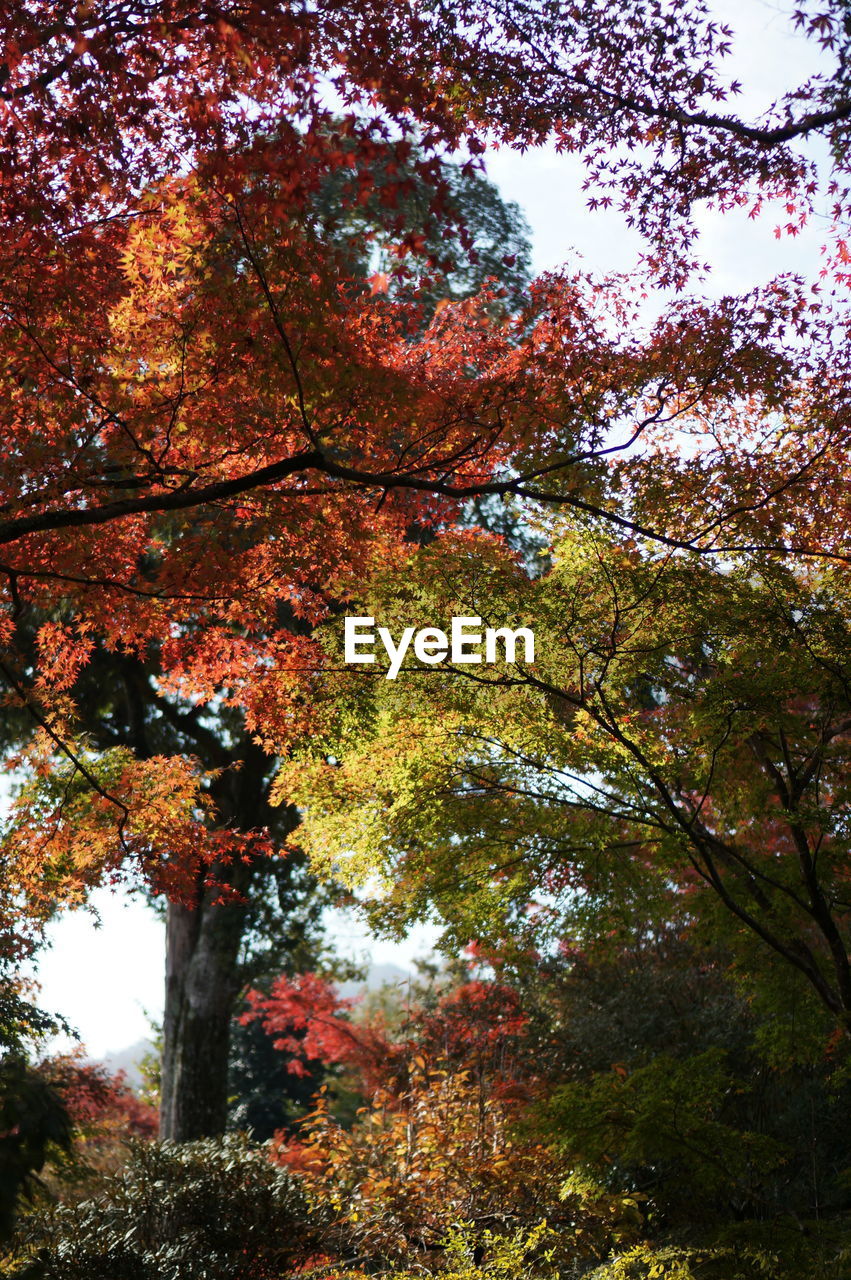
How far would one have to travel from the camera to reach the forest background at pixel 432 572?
5.75m

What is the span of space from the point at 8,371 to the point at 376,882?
464cm

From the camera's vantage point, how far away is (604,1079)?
290 inches

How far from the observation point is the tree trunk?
1256 cm

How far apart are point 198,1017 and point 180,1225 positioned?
5.21 meters

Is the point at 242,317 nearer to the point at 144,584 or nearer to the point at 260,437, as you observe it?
the point at 260,437

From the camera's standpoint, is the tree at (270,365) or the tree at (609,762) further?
the tree at (609,762)

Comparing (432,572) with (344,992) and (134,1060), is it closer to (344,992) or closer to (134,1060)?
(134,1060)

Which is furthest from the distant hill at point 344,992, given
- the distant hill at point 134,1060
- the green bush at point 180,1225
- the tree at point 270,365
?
the tree at point 270,365

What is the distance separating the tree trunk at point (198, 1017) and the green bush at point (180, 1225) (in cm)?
429

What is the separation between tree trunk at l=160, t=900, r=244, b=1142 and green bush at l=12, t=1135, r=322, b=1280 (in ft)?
14.1

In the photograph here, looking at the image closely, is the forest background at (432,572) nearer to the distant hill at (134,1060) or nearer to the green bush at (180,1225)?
the green bush at (180,1225)

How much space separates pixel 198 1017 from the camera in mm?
12961

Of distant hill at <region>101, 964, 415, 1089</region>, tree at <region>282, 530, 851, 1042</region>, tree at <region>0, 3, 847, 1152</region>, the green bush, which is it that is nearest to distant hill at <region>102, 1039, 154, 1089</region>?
distant hill at <region>101, 964, 415, 1089</region>

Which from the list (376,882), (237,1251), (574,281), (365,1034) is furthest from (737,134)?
(365,1034)
